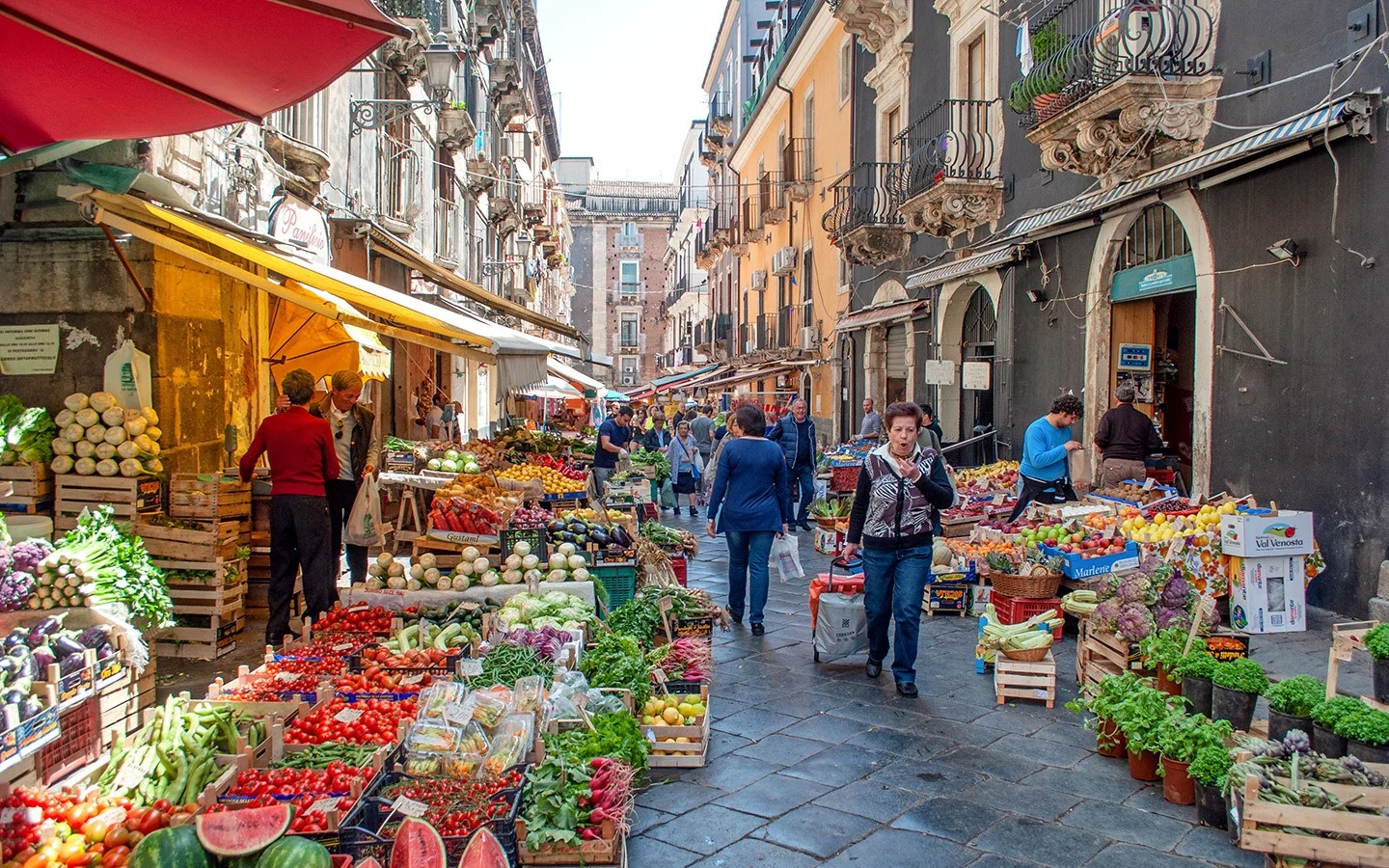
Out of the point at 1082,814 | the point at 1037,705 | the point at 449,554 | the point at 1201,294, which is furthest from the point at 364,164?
the point at 1082,814

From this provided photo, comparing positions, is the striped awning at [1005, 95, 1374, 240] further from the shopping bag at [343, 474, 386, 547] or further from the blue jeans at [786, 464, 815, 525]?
the shopping bag at [343, 474, 386, 547]

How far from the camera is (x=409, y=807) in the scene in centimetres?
351

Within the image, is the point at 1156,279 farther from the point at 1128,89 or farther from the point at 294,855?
the point at 294,855

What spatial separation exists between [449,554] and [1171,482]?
697cm

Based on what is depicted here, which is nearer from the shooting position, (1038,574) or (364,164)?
(1038,574)

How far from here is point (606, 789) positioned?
384 centimetres

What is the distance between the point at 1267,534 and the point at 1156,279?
13.7ft

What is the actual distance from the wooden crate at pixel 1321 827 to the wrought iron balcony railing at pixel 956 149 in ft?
37.3

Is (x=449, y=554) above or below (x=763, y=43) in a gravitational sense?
below

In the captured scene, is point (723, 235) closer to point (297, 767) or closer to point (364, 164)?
point (364, 164)

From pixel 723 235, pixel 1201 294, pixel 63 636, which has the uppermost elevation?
pixel 723 235

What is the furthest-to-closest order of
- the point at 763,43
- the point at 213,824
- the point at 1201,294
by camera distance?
the point at 763,43 < the point at 1201,294 < the point at 213,824

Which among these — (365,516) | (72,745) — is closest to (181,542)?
(365,516)

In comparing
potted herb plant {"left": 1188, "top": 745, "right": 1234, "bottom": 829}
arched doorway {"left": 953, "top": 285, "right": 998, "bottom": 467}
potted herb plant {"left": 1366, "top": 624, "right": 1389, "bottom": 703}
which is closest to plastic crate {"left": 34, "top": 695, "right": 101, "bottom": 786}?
potted herb plant {"left": 1188, "top": 745, "right": 1234, "bottom": 829}
